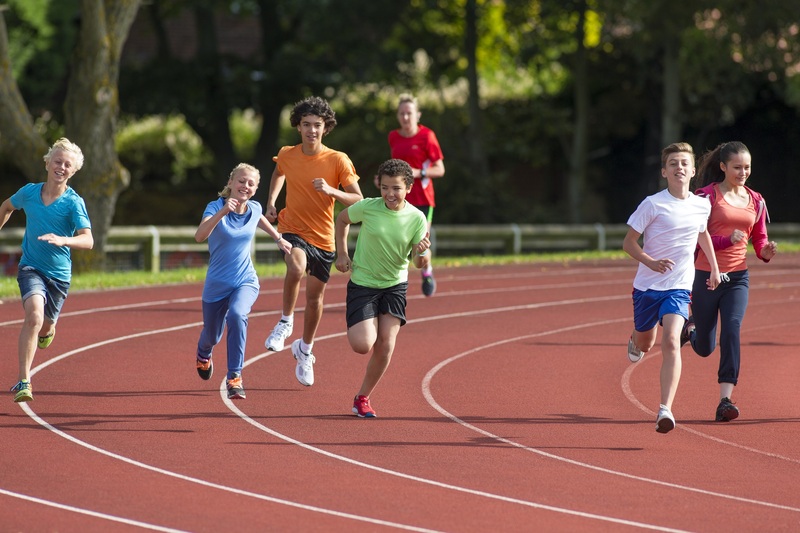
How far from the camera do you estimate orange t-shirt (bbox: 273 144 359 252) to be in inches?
459

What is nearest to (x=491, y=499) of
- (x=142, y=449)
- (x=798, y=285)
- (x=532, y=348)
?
(x=142, y=449)

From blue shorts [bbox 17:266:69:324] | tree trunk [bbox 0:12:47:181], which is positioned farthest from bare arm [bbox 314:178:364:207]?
tree trunk [bbox 0:12:47:181]

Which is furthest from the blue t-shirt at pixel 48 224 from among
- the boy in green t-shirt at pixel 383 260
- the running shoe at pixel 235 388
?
the boy in green t-shirt at pixel 383 260

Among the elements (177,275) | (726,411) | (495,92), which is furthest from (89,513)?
(495,92)

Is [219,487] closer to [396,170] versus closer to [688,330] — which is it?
[396,170]

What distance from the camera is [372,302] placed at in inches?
395

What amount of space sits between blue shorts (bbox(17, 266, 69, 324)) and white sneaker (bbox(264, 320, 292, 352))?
1900mm

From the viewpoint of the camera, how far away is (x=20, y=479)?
8227mm

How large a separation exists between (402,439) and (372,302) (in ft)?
3.38

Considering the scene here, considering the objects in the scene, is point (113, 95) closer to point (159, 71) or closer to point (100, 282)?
point (100, 282)

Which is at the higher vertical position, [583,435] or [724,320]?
[724,320]

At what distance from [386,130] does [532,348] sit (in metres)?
23.4

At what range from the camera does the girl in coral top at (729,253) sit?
413 inches

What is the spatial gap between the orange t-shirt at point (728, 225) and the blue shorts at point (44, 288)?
4868 millimetres
